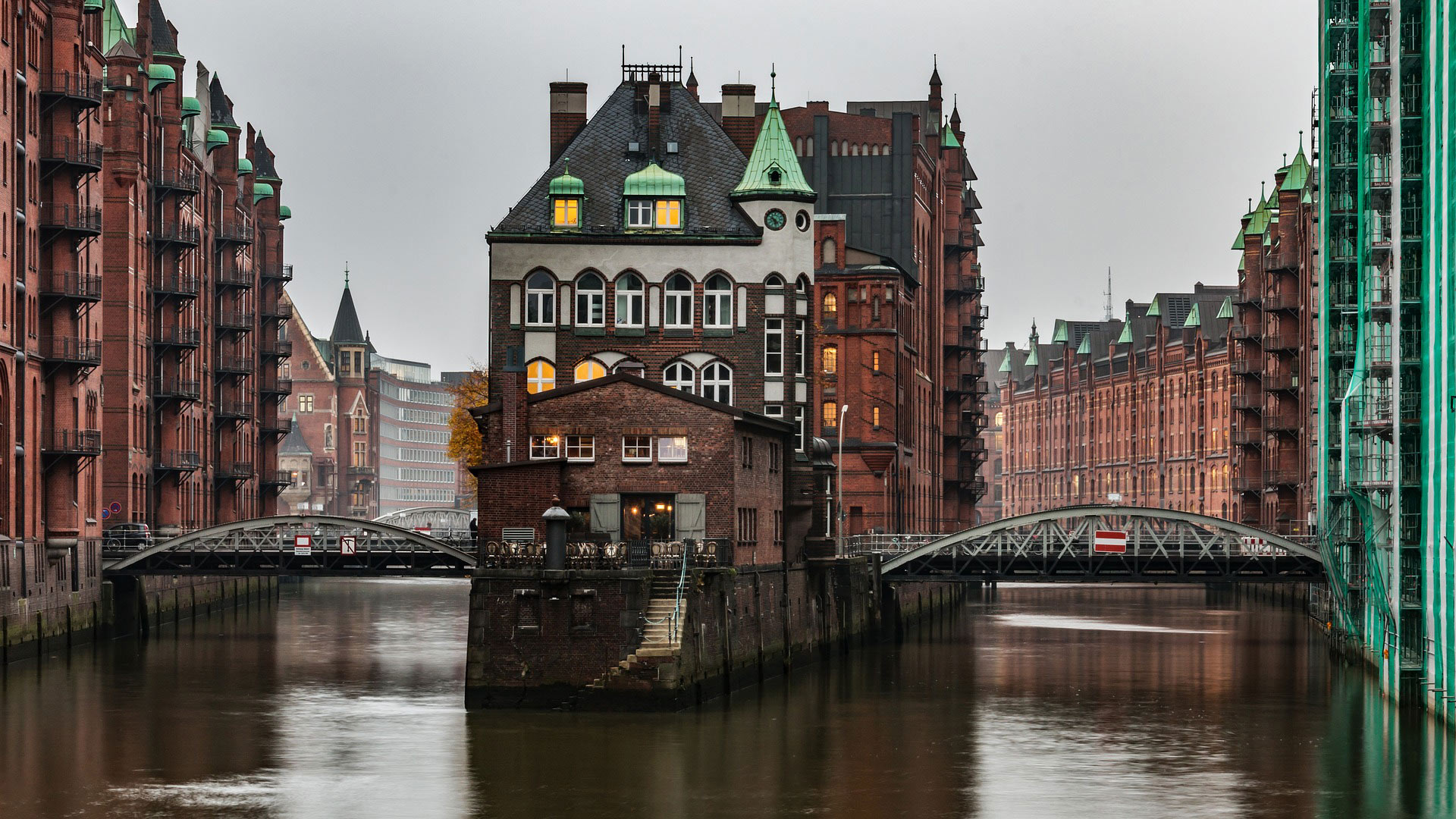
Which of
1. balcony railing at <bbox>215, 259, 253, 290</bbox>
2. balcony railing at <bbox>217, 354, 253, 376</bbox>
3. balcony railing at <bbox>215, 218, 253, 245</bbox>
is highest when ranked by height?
balcony railing at <bbox>215, 218, 253, 245</bbox>

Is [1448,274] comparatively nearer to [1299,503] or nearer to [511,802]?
[511,802]

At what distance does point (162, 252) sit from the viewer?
11238 centimetres

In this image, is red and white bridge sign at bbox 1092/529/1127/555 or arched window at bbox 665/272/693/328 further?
red and white bridge sign at bbox 1092/529/1127/555

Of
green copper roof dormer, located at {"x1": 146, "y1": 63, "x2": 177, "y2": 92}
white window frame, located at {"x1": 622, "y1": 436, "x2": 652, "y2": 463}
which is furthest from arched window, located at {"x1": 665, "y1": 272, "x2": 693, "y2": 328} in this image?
green copper roof dormer, located at {"x1": 146, "y1": 63, "x2": 177, "y2": 92}

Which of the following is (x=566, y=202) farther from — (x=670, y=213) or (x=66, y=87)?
(x=66, y=87)

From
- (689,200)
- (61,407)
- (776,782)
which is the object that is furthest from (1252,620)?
(776,782)

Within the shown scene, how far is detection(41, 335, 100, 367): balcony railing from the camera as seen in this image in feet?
274

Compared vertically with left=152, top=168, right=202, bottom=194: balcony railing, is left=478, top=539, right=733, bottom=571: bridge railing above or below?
below

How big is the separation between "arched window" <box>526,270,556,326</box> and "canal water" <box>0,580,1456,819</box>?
12148 mm

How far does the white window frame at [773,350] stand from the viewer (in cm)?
7819

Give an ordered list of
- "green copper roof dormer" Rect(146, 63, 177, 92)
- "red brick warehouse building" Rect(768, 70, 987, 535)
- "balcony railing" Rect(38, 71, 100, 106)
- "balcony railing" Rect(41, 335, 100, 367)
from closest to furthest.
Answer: "balcony railing" Rect(38, 71, 100, 106) < "balcony railing" Rect(41, 335, 100, 367) < "green copper roof dormer" Rect(146, 63, 177, 92) < "red brick warehouse building" Rect(768, 70, 987, 535)

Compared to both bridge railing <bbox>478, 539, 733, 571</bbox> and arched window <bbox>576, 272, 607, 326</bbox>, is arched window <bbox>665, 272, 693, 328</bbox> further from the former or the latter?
bridge railing <bbox>478, 539, 733, 571</bbox>

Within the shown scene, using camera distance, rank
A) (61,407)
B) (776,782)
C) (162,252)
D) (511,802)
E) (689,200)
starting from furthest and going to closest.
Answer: (162,252), (61,407), (689,200), (776,782), (511,802)

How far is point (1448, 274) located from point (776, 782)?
806 inches
